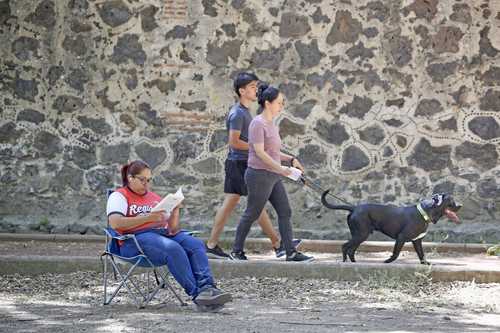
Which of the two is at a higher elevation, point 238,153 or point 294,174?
point 238,153

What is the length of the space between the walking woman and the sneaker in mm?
1872

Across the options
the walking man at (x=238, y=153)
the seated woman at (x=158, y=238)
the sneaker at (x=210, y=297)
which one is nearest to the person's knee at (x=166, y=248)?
the seated woman at (x=158, y=238)

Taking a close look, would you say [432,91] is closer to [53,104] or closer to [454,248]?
[454,248]

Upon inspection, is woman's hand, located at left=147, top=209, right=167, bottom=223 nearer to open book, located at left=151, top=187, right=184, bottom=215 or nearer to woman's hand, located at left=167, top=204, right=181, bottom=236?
open book, located at left=151, top=187, right=184, bottom=215

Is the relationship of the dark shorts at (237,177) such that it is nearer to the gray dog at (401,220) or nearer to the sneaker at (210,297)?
the gray dog at (401,220)

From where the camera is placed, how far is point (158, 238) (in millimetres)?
6293

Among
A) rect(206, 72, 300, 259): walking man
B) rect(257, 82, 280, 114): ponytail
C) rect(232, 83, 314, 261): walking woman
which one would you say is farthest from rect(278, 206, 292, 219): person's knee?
rect(257, 82, 280, 114): ponytail

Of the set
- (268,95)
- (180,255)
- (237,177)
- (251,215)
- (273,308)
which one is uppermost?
(268,95)

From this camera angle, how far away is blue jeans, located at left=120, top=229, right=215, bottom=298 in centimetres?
617

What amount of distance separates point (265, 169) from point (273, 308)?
1733mm

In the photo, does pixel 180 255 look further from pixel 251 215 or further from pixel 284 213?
pixel 284 213

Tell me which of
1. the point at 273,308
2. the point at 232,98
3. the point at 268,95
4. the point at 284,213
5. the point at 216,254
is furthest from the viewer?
the point at 232,98

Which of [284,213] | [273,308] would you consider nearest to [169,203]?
[273,308]

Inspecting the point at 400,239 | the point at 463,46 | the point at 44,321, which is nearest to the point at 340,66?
the point at 463,46
